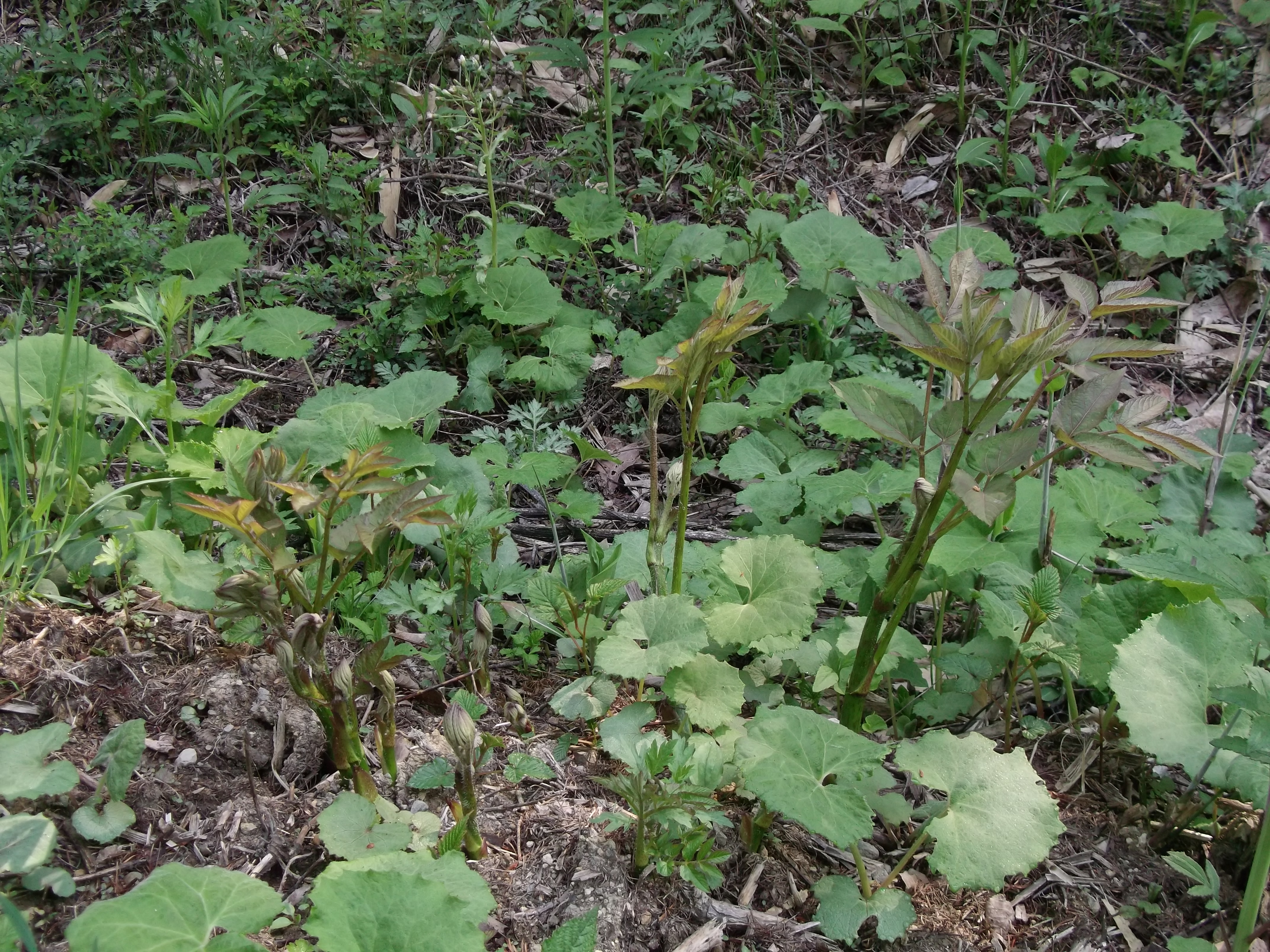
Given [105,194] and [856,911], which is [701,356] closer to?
[856,911]

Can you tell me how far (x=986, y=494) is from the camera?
1.28m

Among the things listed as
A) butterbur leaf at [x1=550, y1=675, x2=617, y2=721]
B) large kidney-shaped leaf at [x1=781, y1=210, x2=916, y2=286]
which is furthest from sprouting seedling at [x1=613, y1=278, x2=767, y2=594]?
large kidney-shaped leaf at [x1=781, y1=210, x2=916, y2=286]

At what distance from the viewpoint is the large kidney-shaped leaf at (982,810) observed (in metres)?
1.31

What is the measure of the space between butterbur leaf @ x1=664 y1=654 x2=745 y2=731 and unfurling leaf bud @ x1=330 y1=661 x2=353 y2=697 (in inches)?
20.9

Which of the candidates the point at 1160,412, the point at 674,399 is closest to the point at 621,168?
the point at 674,399

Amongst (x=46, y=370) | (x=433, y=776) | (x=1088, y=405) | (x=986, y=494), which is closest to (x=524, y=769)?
(x=433, y=776)

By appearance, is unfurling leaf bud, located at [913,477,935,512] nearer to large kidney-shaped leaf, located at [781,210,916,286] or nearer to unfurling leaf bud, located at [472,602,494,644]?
unfurling leaf bud, located at [472,602,494,644]

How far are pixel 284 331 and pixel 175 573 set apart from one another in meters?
1.29

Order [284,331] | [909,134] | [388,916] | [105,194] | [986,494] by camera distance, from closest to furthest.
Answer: [388,916] → [986,494] → [284,331] → [105,194] → [909,134]

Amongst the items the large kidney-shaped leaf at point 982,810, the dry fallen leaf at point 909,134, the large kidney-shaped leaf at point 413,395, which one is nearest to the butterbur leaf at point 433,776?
the large kidney-shaped leaf at point 982,810

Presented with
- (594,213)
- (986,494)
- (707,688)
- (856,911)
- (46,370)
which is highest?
(986,494)

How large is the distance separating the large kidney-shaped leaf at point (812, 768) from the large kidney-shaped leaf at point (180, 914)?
0.67 metres

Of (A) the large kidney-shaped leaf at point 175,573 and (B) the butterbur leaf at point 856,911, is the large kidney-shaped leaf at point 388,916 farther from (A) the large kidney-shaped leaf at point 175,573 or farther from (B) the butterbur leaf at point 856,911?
(A) the large kidney-shaped leaf at point 175,573

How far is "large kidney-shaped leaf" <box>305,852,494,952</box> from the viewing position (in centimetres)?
111
